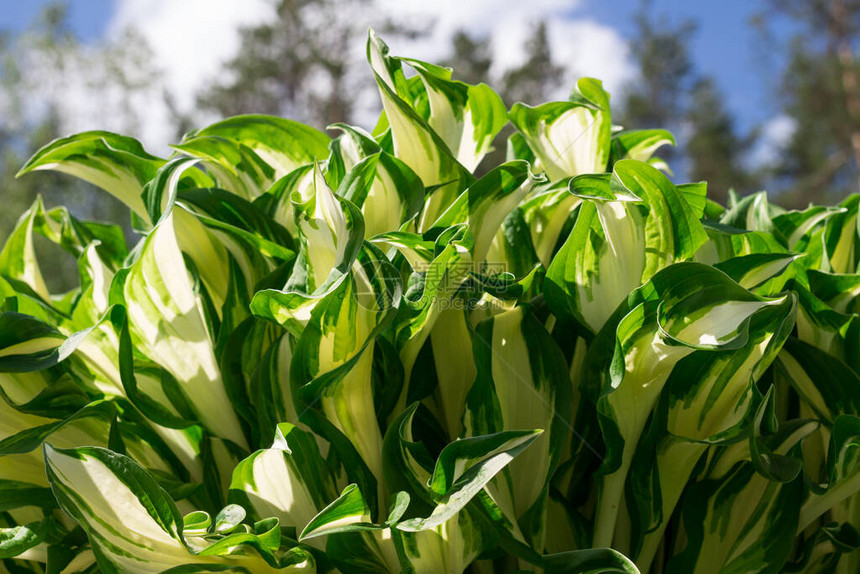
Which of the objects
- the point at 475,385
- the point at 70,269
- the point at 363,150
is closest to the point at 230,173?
the point at 363,150

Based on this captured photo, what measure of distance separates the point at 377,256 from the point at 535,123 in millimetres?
160

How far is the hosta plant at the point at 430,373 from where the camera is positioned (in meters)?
0.33

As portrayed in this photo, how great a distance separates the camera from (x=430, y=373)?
41cm

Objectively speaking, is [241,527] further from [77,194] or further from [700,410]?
[77,194]

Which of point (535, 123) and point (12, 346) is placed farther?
point (535, 123)

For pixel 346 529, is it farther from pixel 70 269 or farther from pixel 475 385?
pixel 70 269

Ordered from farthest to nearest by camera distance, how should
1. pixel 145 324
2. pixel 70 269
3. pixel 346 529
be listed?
pixel 70 269, pixel 145 324, pixel 346 529

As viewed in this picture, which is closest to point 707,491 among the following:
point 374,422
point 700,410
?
point 700,410

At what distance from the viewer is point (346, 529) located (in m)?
0.30

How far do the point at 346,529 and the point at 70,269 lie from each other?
407 inches

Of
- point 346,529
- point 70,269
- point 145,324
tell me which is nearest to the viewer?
point 346,529

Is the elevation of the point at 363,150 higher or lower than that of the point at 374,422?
higher

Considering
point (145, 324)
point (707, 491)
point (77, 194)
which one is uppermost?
point (77, 194)

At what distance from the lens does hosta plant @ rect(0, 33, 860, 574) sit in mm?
335
